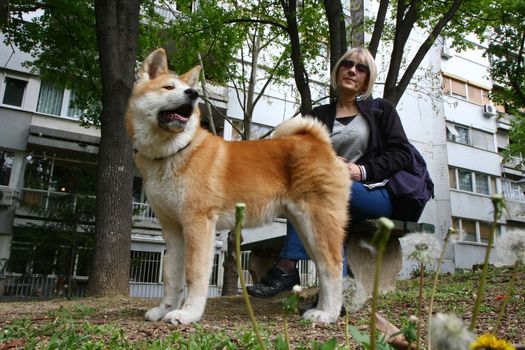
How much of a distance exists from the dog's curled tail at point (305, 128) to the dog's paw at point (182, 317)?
1.85 metres

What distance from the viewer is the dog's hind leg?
3.42 m

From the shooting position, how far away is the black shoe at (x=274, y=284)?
172 inches

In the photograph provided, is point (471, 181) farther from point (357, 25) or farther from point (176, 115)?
point (176, 115)

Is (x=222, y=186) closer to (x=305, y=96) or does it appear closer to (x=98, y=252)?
(x=98, y=252)

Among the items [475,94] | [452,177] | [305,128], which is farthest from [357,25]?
[475,94]

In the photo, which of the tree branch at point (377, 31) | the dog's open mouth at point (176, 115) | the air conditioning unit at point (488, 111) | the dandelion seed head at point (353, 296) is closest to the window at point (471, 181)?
the air conditioning unit at point (488, 111)

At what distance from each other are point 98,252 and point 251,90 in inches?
425

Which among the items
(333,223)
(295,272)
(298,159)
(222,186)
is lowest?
(295,272)

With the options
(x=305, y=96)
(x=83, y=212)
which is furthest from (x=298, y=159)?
(x=83, y=212)

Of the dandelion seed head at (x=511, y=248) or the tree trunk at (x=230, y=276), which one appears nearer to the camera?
the dandelion seed head at (x=511, y=248)

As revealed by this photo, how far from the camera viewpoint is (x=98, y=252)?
6609mm

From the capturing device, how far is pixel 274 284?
4449 millimetres

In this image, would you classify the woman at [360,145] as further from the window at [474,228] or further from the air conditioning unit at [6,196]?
the window at [474,228]

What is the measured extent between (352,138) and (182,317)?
7.63 feet
